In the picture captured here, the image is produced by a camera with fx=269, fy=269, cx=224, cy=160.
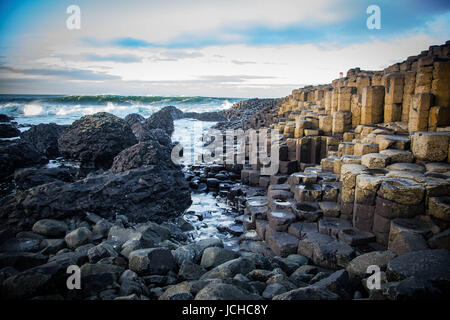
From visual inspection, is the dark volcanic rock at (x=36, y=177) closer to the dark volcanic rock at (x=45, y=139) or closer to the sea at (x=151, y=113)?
the sea at (x=151, y=113)

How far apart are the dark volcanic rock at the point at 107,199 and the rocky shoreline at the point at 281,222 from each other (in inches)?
1.0

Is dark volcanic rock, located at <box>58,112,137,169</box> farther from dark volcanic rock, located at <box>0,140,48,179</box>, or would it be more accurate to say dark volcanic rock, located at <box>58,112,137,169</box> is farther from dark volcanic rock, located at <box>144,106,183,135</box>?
dark volcanic rock, located at <box>144,106,183,135</box>

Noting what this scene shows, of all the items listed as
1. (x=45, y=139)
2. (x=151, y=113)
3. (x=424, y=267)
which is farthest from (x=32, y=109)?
(x=424, y=267)

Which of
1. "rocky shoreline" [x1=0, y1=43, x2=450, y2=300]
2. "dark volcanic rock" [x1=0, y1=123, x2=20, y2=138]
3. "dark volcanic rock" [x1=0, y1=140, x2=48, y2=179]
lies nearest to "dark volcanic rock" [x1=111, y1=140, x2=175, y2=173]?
"rocky shoreline" [x1=0, y1=43, x2=450, y2=300]

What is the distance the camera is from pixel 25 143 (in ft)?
37.0

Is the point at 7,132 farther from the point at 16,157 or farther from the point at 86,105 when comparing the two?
the point at 86,105

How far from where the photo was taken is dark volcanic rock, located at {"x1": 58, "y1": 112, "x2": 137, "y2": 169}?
36.8 feet

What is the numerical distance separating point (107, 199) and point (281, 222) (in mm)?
3784

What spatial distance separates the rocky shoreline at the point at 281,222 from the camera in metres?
2.98

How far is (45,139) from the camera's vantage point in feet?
45.9

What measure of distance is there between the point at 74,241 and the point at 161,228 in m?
1.62

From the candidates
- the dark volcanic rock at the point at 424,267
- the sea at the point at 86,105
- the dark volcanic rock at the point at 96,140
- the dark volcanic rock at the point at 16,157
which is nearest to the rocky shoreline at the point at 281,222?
the dark volcanic rock at the point at 424,267

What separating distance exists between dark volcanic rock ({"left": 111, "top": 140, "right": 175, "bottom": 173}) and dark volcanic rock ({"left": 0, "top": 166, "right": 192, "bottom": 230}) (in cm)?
77

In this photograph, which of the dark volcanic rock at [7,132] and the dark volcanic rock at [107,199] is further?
the dark volcanic rock at [7,132]
